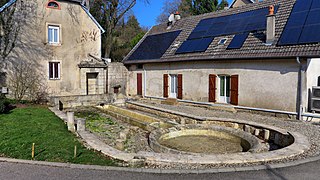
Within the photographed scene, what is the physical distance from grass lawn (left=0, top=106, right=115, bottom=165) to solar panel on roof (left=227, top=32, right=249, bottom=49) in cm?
981

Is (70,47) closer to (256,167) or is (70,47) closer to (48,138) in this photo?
(48,138)

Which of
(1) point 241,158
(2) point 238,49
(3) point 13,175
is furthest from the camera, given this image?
(2) point 238,49

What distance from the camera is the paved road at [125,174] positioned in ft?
16.8

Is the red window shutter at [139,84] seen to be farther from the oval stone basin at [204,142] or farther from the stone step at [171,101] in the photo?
the oval stone basin at [204,142]

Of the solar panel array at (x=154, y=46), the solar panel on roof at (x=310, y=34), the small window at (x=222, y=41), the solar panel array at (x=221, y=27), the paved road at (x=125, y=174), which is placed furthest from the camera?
the solar panel array at (x=154, y=46)

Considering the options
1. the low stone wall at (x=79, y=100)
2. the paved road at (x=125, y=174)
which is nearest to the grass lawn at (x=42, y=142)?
the paved road at (x=125, y=174)

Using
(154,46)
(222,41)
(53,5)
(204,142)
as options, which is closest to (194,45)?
(222,41)

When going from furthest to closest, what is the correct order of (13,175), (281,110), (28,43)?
(28,43) → (281,110) → (13,175)

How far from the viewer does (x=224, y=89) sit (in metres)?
14.7

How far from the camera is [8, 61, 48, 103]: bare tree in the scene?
1739 centimetres

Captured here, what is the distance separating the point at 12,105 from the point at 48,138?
30.5 feet

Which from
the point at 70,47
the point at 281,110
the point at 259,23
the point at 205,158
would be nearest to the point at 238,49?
the point at 259,23

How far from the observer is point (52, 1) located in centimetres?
1897

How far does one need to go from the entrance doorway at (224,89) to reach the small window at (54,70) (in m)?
12.5
